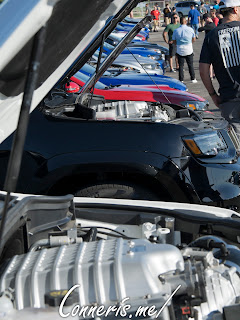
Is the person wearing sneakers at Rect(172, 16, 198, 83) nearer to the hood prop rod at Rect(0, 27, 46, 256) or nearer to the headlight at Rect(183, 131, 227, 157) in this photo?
the headlight at Rect(183, 131, 227, 157)

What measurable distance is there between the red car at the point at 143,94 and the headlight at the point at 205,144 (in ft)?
6.81

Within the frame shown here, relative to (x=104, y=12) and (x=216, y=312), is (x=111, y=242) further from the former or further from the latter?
(x=104, y=12)

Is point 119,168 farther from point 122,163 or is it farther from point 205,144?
point 205,144

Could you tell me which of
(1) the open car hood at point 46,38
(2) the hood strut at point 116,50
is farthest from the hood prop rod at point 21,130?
(2) the hood strut at point 116,50

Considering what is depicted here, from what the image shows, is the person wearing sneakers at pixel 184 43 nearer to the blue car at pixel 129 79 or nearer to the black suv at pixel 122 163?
the blue car at pixel 129 79

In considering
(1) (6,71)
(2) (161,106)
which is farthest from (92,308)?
(2) (161,106)

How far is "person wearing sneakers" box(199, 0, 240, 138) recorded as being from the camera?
5.92m

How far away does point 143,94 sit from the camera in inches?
295

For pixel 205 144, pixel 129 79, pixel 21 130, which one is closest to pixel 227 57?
pixel 205 144

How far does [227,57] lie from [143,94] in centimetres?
178

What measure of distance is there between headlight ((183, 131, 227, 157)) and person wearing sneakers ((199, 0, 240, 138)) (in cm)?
96

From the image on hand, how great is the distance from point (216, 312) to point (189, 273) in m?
0.22

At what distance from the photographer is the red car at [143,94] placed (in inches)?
291

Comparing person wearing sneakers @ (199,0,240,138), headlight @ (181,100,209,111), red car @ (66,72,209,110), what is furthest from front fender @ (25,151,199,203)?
headlight @ (181,100,209,111)
